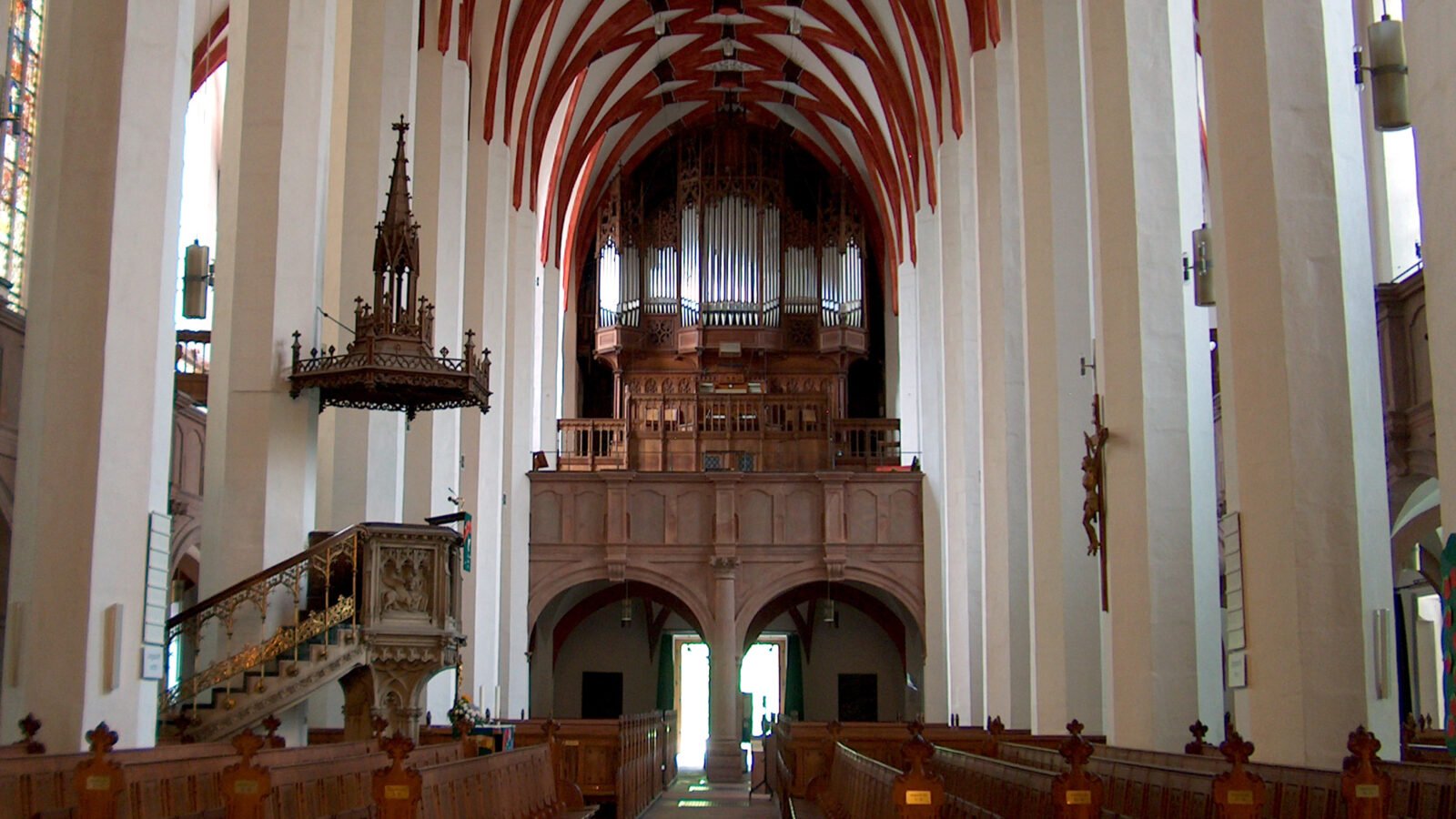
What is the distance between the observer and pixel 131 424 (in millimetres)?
10875

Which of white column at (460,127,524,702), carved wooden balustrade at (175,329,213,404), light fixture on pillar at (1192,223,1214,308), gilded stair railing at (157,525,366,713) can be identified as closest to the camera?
light fixture on pillar at (1192,223,1214,308)

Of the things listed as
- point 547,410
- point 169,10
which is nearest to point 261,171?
point 169,10

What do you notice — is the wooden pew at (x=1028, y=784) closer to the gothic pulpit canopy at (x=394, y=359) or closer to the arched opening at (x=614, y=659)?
the gothic pulpit canopy at (x=394, y=359)

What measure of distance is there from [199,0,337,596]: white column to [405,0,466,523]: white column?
3949 mm

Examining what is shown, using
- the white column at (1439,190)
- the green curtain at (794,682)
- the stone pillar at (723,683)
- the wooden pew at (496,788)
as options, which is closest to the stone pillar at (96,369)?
the wooden pew at (496,788)

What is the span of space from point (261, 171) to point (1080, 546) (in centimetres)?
825

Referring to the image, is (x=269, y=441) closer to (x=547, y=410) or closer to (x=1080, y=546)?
(x=1080, y=546)

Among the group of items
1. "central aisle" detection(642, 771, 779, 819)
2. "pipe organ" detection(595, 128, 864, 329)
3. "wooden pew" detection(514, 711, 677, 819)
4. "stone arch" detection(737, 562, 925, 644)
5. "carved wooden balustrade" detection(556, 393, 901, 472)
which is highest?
"pipe organ" detection(595, 128, 864, 329)

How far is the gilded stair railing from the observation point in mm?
12906

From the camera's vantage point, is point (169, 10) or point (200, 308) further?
point (200, 308)

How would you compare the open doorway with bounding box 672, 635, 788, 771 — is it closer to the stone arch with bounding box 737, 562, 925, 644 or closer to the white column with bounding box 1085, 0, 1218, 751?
the stone arch with bounding box 737, 562, 925, 644

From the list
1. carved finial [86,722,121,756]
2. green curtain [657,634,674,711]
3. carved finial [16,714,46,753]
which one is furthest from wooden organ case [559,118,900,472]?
carved finial [86,722,121,756]

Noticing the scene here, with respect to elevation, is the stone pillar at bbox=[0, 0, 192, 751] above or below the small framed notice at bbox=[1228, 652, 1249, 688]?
above

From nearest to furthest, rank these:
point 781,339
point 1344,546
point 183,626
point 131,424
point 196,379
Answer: point 1344,546 → point 131,424 → point 183,626 → point 196,379 → point 781,339
